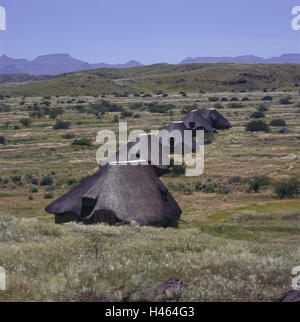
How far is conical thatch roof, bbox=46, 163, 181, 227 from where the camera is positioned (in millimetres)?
14453

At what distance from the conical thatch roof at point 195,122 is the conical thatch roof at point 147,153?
13.9m

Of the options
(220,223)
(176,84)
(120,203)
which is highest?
(176,84)

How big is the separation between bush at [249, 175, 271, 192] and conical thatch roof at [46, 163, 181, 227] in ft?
30.3

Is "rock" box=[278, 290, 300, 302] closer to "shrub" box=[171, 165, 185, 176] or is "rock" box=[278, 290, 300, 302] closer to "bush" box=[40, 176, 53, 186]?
"bush" box=[40, 176, 53, 186]

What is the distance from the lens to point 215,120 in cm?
4678

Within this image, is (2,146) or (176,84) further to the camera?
(176,84)

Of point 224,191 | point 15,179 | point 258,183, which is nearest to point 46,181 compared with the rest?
point 15,179

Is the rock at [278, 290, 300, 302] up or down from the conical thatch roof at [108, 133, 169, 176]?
down

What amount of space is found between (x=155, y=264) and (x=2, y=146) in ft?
121

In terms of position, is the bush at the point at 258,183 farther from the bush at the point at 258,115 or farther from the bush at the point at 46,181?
the bush at the point at 258,115

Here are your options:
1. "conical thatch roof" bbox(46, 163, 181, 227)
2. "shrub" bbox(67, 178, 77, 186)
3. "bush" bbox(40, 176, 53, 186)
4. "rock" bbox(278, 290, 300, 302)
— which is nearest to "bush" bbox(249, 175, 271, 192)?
"conical thatch roof" bbox(46, 163, 181, 227)
